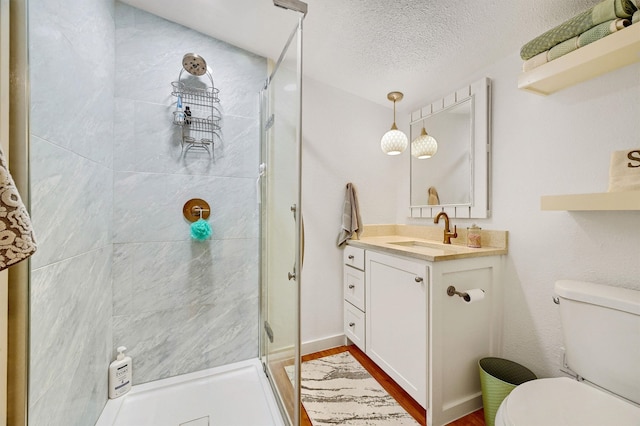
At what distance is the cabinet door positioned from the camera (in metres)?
1.34

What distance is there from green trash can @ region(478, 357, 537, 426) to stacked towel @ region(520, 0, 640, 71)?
153 centimetres

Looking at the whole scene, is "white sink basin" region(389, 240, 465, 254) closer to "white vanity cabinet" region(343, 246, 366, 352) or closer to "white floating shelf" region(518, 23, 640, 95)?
"white vanity cabinet" region(343, 246, 366, 352)

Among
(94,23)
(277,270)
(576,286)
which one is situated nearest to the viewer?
(576,286)

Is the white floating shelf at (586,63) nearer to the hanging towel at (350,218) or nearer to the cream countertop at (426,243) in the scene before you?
the cream countertop at (426,243)

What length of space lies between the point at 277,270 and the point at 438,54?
64.3 inches

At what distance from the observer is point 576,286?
1.09 metres

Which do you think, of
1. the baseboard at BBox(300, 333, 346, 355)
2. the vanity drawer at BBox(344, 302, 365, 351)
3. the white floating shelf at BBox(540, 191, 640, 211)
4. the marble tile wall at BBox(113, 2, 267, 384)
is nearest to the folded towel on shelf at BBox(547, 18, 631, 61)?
the white floating shelf at BBox(540, 191, 640, 211)

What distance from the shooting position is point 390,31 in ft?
4.68

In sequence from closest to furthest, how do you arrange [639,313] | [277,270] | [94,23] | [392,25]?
[639,313]
[94,23]
[392,25]
[277,270]

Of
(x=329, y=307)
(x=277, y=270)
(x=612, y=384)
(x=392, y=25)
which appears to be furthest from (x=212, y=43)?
(x=612, y=384)

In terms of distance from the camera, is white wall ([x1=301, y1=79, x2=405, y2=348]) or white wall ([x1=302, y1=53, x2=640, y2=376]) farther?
white wall ([x1=301, y1=79, x2=405, y2=348])

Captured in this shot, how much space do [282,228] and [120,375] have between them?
1263 mm

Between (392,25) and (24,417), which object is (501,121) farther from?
(24,417)

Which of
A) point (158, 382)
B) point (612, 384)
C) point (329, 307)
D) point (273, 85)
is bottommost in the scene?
point (158, 382)
